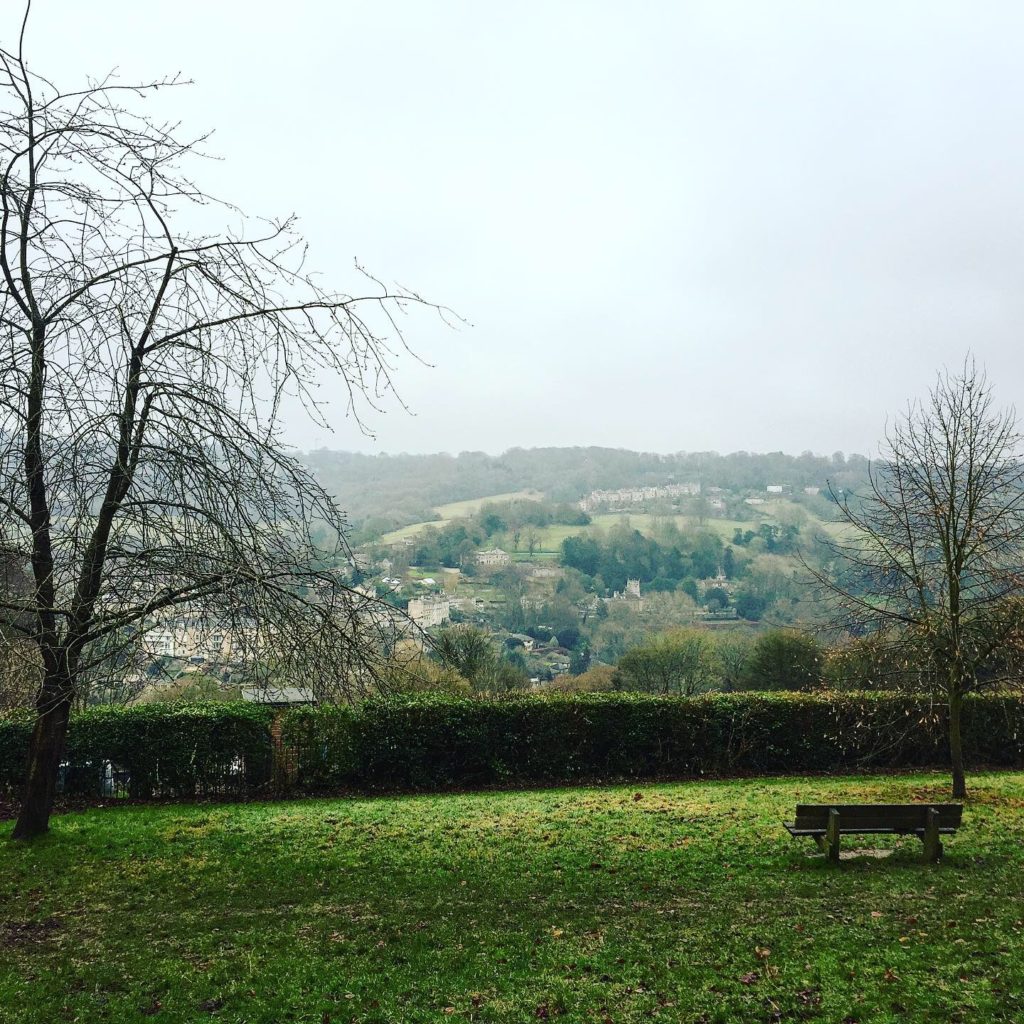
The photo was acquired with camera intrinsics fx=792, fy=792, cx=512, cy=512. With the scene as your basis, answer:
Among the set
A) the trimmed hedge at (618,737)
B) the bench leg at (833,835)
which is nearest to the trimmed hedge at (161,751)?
the trimmed hedge at (618,737)

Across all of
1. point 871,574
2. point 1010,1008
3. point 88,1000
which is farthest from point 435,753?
point 1010,1008

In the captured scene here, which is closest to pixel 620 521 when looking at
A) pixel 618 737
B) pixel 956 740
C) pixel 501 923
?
pixel 618 737

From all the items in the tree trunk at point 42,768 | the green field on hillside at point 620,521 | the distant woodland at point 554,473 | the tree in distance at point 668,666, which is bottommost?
the tree in distance at point 668,666

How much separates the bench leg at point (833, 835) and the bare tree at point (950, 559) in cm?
462

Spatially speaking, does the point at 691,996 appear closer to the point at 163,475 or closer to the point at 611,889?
the point at 611,889

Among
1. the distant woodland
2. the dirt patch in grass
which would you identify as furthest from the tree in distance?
the dirt patch in grass

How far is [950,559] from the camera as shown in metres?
12.2

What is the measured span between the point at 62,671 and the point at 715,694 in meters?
12.4

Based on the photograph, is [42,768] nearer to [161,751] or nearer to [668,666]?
[161,751]

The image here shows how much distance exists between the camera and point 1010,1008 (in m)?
4.68

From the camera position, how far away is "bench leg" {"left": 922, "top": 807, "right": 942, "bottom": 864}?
8125mm

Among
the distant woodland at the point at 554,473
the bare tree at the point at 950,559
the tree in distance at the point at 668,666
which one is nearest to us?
the bare tree at the point at 950,559

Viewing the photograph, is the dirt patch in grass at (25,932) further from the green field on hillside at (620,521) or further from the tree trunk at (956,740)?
the green field on hillside at (620,521)

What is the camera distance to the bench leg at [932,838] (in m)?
8.12
